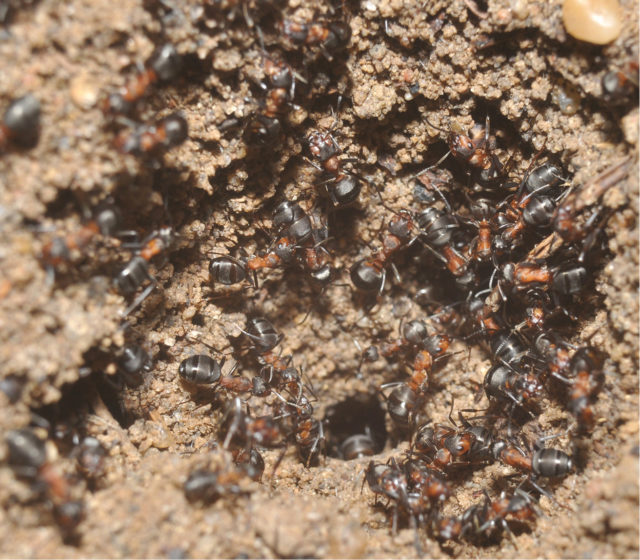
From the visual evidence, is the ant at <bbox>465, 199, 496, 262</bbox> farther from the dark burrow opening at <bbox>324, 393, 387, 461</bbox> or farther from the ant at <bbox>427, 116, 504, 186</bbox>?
the dark burrow opening at <bbox>324, 393, 387, 461</bbox>

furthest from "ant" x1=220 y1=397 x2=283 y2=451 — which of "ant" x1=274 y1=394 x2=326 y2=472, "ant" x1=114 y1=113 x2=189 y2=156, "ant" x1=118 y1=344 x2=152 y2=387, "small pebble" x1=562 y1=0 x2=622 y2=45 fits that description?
"small pebble" x1=562 y1=0 x2=622 y2=45

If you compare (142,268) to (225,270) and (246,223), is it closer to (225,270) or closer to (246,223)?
(225,270)

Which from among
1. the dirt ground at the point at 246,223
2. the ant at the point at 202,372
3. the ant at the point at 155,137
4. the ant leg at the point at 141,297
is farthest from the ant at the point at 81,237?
the ant at the point at 202,372

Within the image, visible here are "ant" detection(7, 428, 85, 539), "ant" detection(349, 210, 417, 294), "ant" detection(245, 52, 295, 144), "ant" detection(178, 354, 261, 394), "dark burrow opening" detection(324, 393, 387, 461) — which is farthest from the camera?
"dark burrow opening" detection(324, 393, 387, 461)

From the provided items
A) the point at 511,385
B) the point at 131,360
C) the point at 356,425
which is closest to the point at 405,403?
the point at 511,385

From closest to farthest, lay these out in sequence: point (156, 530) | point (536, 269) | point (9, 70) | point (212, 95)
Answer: point (9, 70) → point (156, 530) → point (212, 95) → point (536, 269)

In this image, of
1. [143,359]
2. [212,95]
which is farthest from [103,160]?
[143,359]

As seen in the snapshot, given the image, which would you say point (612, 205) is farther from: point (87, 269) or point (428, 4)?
point (87, 269)
